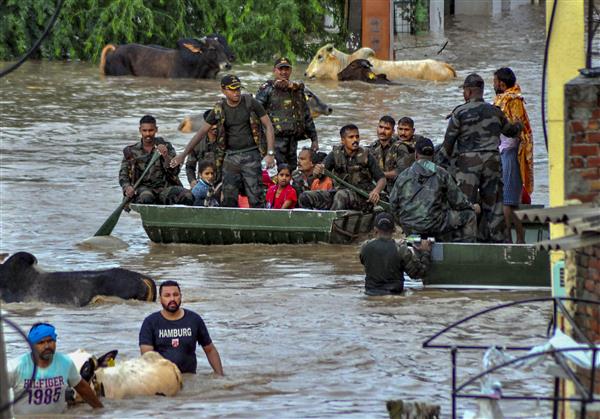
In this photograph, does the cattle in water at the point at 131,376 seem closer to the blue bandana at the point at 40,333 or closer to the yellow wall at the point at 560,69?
the blue bandana at the point at 40,333

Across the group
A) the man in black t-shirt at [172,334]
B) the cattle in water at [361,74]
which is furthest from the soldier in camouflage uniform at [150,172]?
the cattle in water at [361,74]

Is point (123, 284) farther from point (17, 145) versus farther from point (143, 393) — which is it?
point (17, 145)

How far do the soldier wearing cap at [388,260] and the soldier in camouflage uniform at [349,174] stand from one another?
2.51 meters

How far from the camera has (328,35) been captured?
38.5 m

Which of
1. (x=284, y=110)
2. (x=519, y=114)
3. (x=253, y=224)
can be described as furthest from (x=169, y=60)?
(x=519, y=114)

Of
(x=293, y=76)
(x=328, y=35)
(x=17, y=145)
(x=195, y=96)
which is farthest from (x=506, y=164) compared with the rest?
(x=328, y=35)

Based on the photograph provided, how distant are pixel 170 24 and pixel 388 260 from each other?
24.8 m

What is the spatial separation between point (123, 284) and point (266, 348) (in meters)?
1.92

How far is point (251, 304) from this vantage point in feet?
49.6

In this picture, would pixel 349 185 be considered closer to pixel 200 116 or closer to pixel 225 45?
pixel 200 116

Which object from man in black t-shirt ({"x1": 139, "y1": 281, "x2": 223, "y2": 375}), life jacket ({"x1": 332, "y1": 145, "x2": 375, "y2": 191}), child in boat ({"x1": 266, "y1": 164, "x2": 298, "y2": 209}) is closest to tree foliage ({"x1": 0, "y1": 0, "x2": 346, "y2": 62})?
child in boat ({"x1": 266, "y1": 164, "x2": 298, "y2": 209})

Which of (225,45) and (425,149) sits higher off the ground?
(225,45)

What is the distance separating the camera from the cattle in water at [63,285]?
583 inches

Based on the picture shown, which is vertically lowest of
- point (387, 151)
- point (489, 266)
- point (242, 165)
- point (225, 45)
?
point (489, 266)
